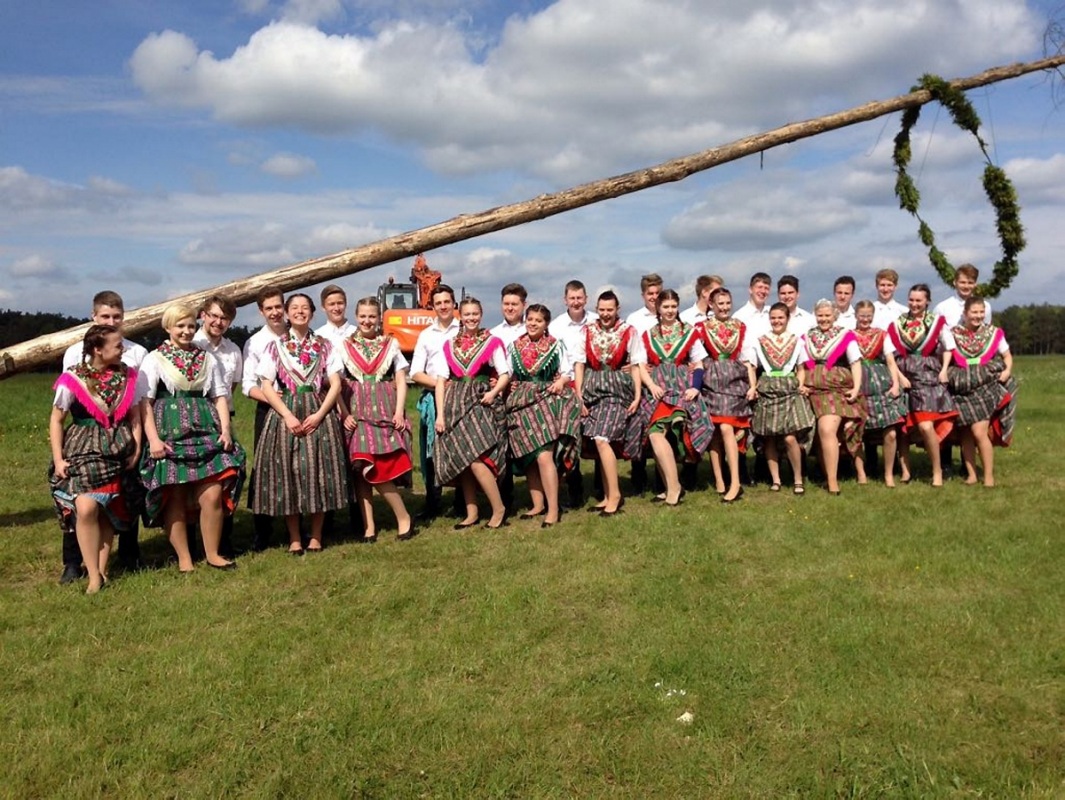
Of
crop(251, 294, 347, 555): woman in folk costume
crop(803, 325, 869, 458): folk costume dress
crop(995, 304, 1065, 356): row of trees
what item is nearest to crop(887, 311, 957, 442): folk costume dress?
crop(803, 325, 869, 458): folk costume dress

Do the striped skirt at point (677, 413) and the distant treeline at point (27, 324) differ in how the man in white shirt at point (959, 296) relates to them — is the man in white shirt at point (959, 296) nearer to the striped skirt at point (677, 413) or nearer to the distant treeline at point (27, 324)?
the striped skirt at point (677, 413)

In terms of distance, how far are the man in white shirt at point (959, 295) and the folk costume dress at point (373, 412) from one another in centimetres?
474

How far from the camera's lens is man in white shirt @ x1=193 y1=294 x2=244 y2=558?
18.5 ft

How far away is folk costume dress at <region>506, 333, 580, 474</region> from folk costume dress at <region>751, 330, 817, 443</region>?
1.69 metres

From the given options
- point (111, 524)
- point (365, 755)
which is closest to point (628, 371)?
point (111, 524)

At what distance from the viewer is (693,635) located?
4242 millimetres

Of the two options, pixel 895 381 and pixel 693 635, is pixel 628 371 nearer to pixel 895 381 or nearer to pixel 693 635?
pixel 895 381

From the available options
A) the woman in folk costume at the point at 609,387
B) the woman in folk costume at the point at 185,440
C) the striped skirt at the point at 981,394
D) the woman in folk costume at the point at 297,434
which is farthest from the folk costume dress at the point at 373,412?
the striped skirt at the point at 981,394

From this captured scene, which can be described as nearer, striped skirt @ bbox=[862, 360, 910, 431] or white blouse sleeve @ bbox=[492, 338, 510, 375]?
white blouse sleeve @ bbox=[492, 338, 510, 375]

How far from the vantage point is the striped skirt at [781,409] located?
23.6 feet

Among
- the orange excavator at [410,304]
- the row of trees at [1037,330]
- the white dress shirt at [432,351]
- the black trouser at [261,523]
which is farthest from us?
the row of trees at [1037,330]

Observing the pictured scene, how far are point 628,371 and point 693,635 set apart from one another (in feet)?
9.89

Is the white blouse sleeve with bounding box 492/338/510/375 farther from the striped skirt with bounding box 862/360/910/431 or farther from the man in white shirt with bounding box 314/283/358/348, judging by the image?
the striped skirt with bounding box 862/360/910/431

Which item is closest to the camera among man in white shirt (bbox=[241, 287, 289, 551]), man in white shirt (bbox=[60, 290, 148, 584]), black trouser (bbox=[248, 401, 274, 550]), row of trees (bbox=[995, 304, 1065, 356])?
man in white shirt (bbox=[60, 290, 148, 584])
